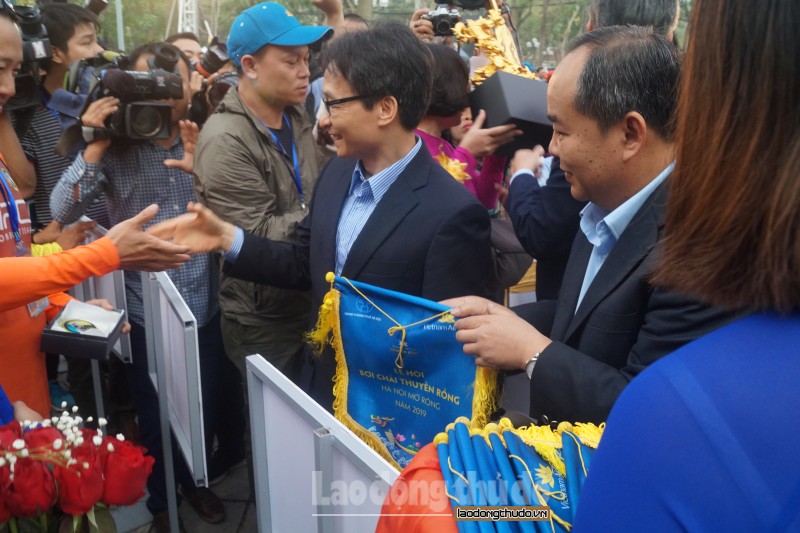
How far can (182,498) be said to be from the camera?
10.9 feet

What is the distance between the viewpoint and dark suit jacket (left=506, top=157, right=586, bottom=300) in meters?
2.21

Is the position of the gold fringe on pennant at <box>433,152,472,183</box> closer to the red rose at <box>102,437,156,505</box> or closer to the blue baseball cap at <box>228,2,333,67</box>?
the blue baseball cap at <box>228,2,333,67</box>

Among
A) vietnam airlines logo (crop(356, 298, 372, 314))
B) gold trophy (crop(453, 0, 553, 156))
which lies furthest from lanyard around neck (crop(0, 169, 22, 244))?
gold trophy (crop(453, 0, 553, 156))

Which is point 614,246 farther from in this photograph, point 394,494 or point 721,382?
point 721,382

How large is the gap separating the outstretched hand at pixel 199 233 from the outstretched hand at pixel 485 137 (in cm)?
95

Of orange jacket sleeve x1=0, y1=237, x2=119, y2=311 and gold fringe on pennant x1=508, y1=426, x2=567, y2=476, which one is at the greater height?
gold fringe on pennant x1=508, y1=426, x2=567, y2=476

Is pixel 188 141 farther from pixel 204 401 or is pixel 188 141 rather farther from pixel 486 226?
pixel 486 226

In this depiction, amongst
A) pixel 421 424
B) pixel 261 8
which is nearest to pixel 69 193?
pixel 261 8

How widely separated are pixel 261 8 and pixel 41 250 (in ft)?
4.68

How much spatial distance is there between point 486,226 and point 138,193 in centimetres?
168

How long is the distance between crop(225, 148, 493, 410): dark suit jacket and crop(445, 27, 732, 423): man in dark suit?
37 centimetres

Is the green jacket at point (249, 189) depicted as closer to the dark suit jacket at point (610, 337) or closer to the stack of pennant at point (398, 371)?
the stack of pennant at point (398, 371)

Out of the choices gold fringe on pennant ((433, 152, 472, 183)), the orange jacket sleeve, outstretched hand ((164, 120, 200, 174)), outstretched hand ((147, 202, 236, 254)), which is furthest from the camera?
outstretched hand ((164, 120, 200, 174))

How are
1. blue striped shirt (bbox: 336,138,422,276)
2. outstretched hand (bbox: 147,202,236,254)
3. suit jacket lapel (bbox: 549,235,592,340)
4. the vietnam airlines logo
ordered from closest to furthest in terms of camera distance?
suit jacket lapel (bbox: 549,235,592,340)
the vietnam airlines logo
blue striped shirt (bbox: 336,138,422,276)
outstretched hand (bbox: 147,202,236,254)
